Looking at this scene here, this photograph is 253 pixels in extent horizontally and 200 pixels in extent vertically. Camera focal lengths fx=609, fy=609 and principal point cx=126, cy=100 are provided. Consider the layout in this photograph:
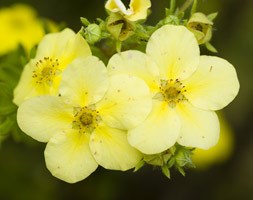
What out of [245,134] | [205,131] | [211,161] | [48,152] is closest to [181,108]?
[205,131]

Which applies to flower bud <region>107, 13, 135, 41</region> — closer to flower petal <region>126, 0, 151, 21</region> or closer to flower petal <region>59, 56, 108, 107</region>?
flower petal <region>126, 0, 151, 21</region>

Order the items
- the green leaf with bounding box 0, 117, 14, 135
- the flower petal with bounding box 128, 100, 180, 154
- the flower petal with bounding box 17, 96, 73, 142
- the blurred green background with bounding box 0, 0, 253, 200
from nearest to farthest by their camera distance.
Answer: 1. the flower petal with bounding box 128, 100, 180, 154
2. the flower petal with bounding box 17, 96, 73, 142
3. the green leaf with bounding box 0, 117, 14, 135
4. the blurred green background with bounding box 0, 0, 253, 200

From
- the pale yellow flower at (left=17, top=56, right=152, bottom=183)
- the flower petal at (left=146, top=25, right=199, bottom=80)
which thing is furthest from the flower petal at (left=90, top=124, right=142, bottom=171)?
the flower petal at (left=146, top=25, right=199, bottom=80)

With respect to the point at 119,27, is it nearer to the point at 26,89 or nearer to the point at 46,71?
the point at 46,71

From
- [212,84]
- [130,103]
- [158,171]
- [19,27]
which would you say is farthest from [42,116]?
[158,171]

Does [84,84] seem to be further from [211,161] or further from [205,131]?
[211,161]

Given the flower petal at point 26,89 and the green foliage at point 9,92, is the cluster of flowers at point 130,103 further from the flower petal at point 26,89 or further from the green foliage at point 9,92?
the green foliage at point 9,92

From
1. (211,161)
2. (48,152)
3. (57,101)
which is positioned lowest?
(211,161)
